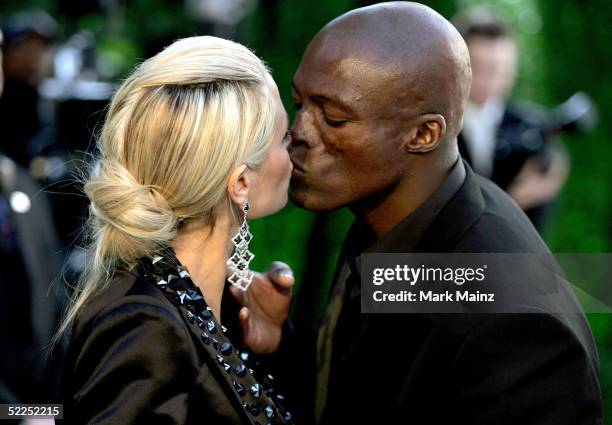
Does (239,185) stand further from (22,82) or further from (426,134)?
(22,82)

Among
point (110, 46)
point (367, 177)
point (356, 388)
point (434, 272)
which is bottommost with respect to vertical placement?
point (110, 46)

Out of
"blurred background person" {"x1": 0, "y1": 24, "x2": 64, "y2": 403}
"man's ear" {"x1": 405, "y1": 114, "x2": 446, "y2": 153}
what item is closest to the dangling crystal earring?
"man's ear" {"x1": 405, "y1": 114, "x2": 446, "y2": 153}

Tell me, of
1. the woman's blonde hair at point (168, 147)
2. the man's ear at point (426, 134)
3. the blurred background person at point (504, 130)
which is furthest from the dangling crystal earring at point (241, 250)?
the blurred background person at point (504, 130)

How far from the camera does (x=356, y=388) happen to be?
2402mm

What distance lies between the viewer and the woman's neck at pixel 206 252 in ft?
7.59

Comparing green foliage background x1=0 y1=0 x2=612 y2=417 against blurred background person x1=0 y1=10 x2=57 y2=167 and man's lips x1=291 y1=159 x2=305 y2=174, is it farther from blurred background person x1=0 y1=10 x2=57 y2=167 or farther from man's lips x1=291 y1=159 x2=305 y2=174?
man's lips x1=291 y1=159 x2=305 y2=174

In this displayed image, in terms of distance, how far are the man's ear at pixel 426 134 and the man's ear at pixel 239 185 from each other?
0.46 metres

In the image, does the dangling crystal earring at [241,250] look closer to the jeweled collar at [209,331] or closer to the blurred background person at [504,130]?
the jeweled collar at [209,331]

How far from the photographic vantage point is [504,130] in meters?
4.91

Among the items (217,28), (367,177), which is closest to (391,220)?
(367,177)

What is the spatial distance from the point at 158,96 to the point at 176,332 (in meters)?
0.58

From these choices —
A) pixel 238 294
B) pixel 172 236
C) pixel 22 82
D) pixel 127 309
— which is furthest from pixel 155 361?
pixel 22 82

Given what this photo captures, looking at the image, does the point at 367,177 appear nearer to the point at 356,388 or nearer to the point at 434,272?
the point at 434,272

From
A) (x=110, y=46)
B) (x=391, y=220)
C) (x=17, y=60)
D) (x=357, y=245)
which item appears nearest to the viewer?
(x=391, y=220)
